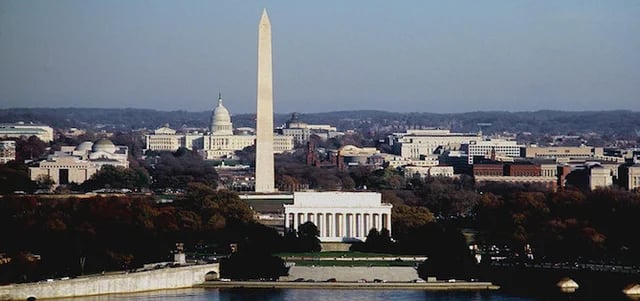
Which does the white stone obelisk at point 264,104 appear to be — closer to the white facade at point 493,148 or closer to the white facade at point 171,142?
the white facade at point 493,148

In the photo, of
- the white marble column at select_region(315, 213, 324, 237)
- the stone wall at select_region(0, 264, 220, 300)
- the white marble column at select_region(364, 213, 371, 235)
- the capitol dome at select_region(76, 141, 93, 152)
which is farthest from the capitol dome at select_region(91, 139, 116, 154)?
the stone wall at select_region(0, 264, 220, 300)

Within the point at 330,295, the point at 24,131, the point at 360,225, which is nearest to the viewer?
the point at 330,295

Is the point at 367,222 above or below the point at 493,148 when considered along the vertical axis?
above

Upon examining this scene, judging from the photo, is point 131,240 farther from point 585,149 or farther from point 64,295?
point 585,149

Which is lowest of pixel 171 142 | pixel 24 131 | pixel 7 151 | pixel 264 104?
pixel 171 142

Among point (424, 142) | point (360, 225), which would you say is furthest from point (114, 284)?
point (424, 142)

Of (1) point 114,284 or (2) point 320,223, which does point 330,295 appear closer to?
(1) point 114,284
